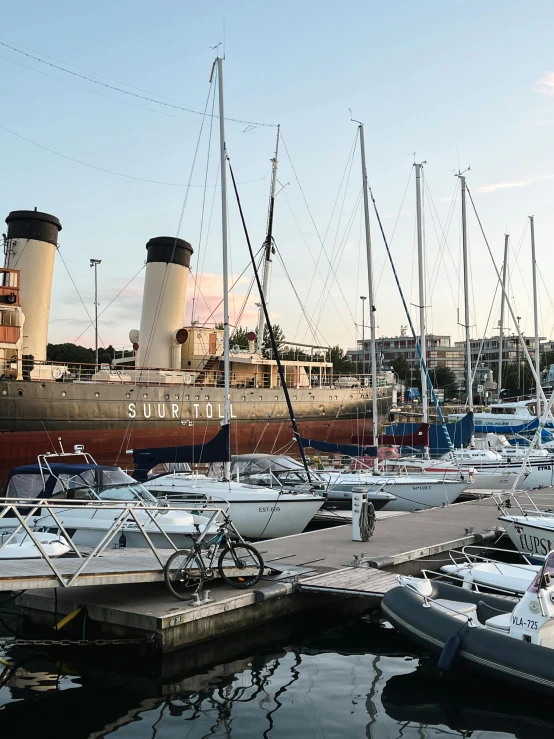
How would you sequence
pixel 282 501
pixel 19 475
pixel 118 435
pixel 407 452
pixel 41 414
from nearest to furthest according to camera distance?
pixel 19 475 → pixel 282 501 → pixel 407 452 → pixel 41 414 → pixel 118 435

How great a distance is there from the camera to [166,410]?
3544 cm

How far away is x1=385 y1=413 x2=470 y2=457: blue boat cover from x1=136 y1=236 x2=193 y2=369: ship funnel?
55.2 ft

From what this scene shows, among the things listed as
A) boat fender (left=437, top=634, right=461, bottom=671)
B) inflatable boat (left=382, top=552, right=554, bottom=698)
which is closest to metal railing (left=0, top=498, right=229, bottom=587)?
inflatable boat (left=382, top=552, right=554, bottom=698)

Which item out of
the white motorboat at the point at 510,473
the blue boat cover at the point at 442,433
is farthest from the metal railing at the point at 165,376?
the white motorboat at the point at 510,473

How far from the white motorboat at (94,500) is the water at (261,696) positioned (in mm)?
4215

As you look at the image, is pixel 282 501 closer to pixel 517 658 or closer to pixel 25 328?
pixel 517 658

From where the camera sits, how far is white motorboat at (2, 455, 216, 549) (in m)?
13.4

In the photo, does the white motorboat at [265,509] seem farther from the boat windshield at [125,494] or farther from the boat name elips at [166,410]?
the boat name elips at [166,410]

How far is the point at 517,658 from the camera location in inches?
293

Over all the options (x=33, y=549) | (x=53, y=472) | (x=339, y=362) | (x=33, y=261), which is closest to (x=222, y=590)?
(x=33, y=549)

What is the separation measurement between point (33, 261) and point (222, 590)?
27.6 m

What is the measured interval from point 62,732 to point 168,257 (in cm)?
3435

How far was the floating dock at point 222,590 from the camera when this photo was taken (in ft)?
29.5

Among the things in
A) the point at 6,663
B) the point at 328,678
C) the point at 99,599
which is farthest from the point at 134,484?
the point at 328,678
